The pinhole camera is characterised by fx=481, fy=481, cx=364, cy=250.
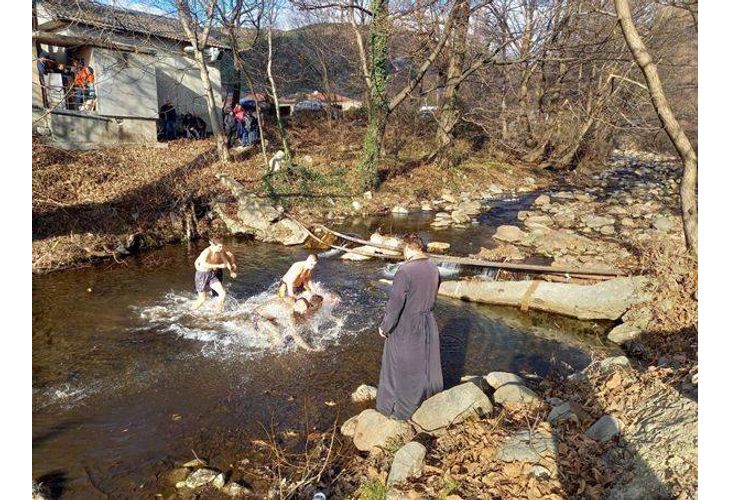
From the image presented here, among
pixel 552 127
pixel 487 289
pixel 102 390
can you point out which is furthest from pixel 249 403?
pixel 552 127

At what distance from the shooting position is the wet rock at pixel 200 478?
5277 mm

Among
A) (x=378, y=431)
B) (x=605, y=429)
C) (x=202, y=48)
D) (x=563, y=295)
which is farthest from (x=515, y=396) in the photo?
(x=202, y=48)

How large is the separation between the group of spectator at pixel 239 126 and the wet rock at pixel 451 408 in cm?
1968

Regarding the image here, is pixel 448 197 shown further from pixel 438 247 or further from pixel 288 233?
pixel 288 233

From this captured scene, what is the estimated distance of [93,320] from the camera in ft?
32.2

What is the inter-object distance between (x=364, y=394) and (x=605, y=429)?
10.6ft

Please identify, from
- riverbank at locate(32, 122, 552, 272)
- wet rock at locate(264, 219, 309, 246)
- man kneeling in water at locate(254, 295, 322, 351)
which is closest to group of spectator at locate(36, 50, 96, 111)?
riverbank at locate(32, 122, 552, 272)

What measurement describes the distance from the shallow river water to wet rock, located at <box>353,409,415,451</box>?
78cm

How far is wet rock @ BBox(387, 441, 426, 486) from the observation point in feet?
15.4

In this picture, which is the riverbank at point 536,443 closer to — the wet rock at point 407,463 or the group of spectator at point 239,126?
the wet rock at point 407,463

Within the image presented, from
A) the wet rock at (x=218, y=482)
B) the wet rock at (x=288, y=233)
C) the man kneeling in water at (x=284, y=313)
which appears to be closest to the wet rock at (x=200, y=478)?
the wet rock at (x=218, y=482)

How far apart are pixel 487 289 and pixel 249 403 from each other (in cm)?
615

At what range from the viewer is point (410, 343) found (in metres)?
5.82

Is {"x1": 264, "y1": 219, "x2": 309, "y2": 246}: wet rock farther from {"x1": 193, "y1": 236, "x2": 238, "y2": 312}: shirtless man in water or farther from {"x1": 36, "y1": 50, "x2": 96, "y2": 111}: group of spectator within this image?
{"x1": 36, "y1": 50, "x2": 96, "y2": 111}: group of spectator
